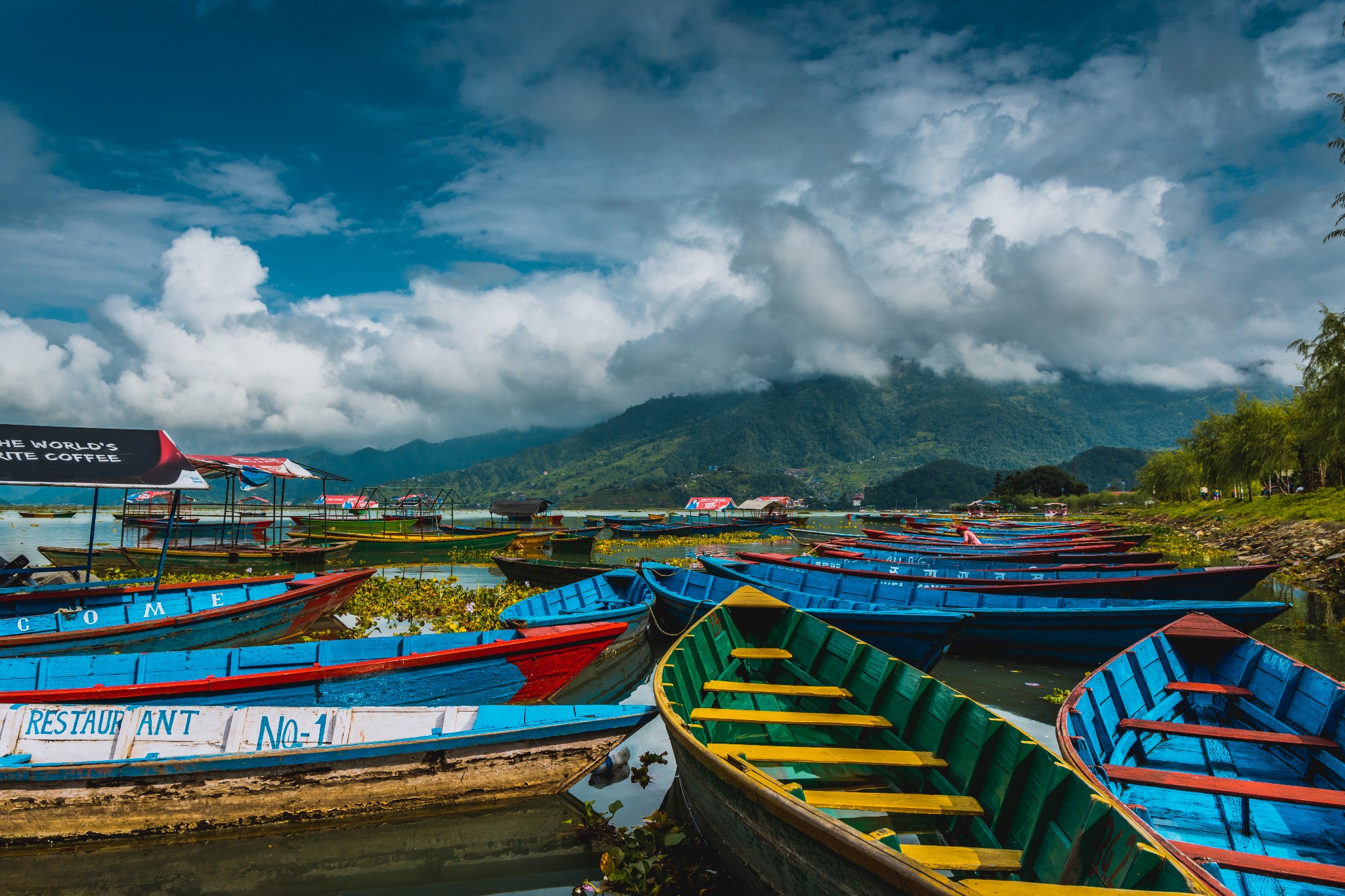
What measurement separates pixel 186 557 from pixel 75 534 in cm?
5807

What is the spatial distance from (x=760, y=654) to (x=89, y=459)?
1463cm

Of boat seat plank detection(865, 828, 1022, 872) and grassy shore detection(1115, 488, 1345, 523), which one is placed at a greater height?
grassy shore detection(1115, 488, 1345, 523)

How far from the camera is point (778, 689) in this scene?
8281 mm

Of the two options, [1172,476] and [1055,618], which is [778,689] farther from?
[1172,476]

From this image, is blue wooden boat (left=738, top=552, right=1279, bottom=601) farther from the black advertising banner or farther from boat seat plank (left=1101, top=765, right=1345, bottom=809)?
the black advertising banner

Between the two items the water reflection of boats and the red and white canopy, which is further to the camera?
the red and white canopy

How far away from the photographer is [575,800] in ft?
27.2

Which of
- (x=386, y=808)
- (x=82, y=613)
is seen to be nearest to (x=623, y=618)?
(x=386, y=808)

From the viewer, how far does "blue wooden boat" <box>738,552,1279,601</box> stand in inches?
608

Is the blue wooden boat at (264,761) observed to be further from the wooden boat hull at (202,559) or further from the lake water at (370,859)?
the wooden boat hull at (202,559)

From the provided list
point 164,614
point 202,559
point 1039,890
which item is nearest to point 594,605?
point 164,614

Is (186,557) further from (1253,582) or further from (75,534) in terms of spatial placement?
(75,534)

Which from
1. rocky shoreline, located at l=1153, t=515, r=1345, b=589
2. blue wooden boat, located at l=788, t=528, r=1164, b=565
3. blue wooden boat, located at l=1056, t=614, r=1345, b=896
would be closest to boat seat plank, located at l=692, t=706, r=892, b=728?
blue wooden boat, located at l=1056, t=614, r=1345, b=896

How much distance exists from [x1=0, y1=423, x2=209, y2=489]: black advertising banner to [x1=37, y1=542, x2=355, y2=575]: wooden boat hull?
54.1 ft
